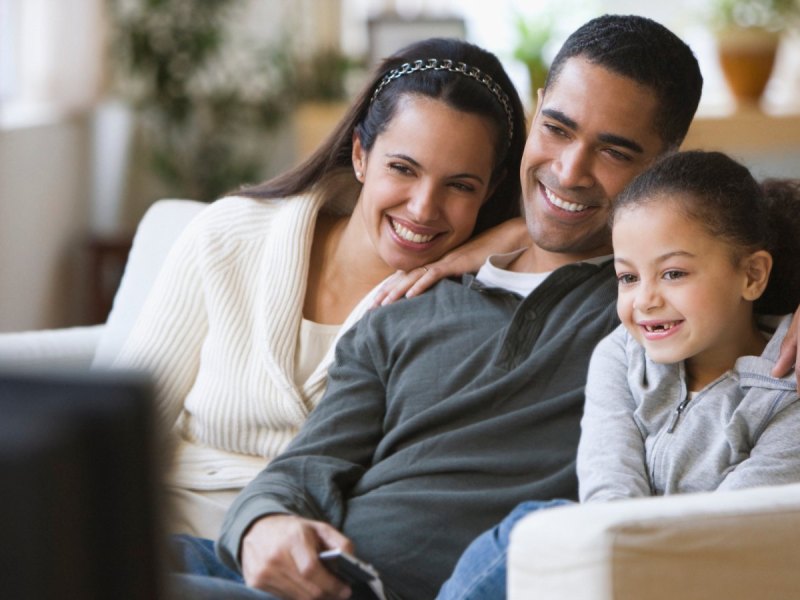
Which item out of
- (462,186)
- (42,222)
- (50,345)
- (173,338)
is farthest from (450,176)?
(42,222)

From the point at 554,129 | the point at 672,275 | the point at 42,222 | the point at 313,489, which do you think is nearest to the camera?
the point at 672,275

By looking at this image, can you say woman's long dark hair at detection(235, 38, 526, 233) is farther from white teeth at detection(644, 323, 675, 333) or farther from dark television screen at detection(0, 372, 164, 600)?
dark television screen at detection(0, 372, 164, 600)

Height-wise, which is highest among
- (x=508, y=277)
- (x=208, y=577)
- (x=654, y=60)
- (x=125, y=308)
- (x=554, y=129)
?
(x=654, y=60)

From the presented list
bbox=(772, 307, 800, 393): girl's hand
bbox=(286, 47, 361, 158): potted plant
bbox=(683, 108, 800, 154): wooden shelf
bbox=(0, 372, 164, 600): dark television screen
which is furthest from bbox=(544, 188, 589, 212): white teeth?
bbox=(286, 47, 361, 158): potted plant

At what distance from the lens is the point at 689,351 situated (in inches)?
56.4

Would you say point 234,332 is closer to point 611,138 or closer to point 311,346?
point 311,346

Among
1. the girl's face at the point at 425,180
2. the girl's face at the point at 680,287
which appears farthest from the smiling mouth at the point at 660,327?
the girl's face at the point at 425,180

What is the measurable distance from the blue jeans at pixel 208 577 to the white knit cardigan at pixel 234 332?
0.21 m

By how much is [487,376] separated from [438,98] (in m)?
0.48

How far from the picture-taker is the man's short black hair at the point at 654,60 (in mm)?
1678

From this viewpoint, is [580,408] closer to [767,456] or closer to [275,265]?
[767,456]

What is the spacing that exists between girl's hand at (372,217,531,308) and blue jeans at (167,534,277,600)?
43cm

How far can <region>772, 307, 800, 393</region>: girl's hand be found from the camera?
55.0 inches

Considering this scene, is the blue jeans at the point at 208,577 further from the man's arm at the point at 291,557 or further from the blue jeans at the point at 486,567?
the blue jeans at the point at 486,567
